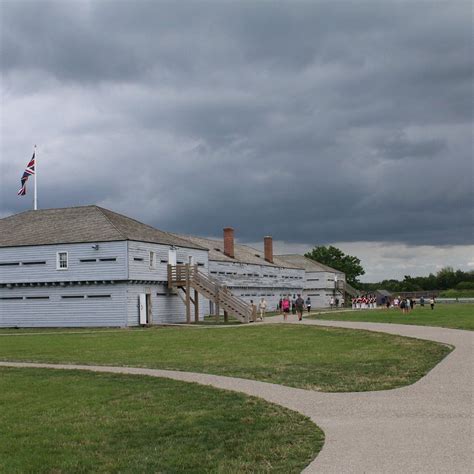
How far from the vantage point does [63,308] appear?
1796 inches

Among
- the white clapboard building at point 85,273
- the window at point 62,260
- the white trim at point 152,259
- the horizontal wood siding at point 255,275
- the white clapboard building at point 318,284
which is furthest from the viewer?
the white clapboard building at point 318,284

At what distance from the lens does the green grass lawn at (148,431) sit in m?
8.54

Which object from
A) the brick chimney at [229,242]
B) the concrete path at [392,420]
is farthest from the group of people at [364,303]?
the concrete path at [392,420]

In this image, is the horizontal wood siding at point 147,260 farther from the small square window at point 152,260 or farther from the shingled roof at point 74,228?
the shingled roof at point 74,228

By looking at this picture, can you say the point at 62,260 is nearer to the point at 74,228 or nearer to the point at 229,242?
the point at 74,228

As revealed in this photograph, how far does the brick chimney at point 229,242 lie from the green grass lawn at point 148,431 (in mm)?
54752

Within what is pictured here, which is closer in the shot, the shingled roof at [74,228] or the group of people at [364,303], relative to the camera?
the shingled roof at [74,228]

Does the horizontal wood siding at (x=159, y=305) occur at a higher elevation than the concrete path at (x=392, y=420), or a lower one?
higher

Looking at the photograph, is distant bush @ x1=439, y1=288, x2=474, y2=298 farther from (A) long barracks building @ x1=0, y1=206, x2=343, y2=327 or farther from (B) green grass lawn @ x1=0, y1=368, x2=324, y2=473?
(B) green grass lawn @ x1=0, y1=368, x2=324, y2=473

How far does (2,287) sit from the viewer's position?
155 ft

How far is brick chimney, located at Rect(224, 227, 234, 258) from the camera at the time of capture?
69750mm

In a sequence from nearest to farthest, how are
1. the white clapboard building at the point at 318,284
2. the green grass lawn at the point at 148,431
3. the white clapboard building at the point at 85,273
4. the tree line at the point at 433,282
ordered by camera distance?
the green grass lawn at the point at 148,431, the white clapboard building at the point at 85,273, the white clapboard building at the point at 318,284, the tree line at the point at 433,282

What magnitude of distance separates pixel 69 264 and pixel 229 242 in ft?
88.2

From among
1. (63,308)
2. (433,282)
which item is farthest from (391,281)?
(63,308)
